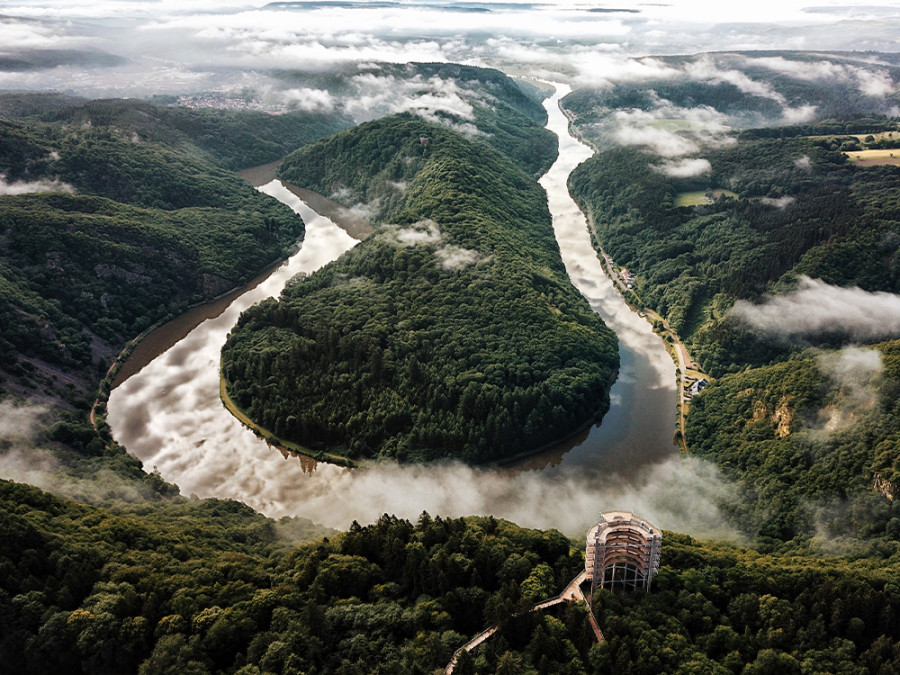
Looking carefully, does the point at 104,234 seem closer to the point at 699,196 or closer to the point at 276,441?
the point at 276,441

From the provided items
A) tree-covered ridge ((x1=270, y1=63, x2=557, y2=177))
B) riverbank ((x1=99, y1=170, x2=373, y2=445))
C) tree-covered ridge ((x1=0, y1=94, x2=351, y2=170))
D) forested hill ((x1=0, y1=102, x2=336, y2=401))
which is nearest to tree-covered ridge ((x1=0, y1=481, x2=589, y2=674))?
riverbank ((x1=99, y1=170, x2=373, y2=445))

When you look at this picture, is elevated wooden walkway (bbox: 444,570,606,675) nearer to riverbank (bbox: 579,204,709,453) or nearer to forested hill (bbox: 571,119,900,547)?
forested hill (bbox: 571,119,900,547)

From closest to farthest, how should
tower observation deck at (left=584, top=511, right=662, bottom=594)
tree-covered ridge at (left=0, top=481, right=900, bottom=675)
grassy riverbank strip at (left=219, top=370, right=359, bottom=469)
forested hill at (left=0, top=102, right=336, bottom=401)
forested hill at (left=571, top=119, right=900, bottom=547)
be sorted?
tree-covered ridge at (left=0, top=481, right=900, bottom=675), tower observation deck at (left=584, top=511, right=662, bottom=594), forested hill at (left=571, top=119, right=900, bottom=547), grassy riverbank strip at (left=219, top=370, right=359, bottom=469), forested hill at (left=0, top=102, right=336, bottom=401)

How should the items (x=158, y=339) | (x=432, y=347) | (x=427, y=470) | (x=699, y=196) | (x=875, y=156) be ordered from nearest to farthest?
1. (x=427, y=470)
2. (x=432, y=347)
3. (x=158, y=339)
4. (x=875, y=156)
5. (x=699, y=196)

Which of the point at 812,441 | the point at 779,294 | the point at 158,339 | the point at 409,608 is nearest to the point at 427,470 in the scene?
the point at 409,608

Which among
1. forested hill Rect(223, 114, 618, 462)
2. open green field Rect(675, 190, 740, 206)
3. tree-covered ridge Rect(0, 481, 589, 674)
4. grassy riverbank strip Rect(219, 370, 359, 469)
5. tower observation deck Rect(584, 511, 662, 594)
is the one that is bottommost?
grassy riverbank strip Rect(219, 370, 359, 469)
